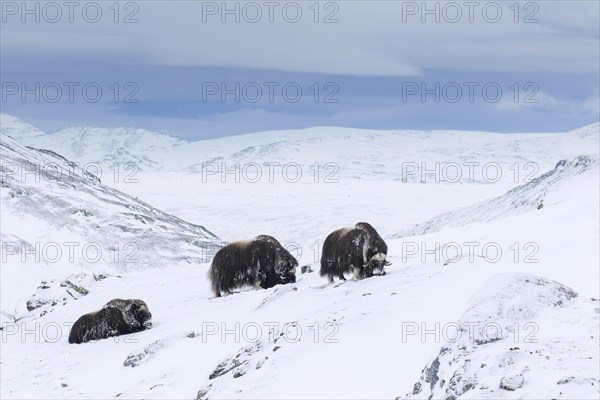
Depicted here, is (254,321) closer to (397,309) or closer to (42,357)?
(397,309)

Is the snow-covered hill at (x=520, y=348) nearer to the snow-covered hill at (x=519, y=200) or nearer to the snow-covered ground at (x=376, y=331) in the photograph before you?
the snow-covered ground at (x=376, y=331)

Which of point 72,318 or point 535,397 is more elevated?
point 535,397

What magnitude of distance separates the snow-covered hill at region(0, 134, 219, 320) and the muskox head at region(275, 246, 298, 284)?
27327 mm

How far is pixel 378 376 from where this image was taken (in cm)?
1099

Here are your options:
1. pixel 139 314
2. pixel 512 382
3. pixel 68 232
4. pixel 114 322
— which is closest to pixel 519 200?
pixel 139 314

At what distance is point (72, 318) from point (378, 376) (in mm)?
16640

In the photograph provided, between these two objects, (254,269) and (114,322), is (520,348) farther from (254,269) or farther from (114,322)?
(254,269)

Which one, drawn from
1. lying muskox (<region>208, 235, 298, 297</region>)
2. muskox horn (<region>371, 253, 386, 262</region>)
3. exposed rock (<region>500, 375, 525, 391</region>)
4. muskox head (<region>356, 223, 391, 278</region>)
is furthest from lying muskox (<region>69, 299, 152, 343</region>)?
exposed rock (<region>500, 375, 525, 391</region>)

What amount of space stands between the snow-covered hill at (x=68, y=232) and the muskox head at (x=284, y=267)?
27.3m

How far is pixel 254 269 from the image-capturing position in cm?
2328

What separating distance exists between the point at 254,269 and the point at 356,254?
15.6 feet

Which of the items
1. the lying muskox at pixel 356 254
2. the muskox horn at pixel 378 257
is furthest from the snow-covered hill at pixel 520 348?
the lying muskox at pixel 356 254

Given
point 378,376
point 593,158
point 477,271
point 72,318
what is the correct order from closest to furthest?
point 378,376 → point 477,271 → point 72,318 → point 593,158

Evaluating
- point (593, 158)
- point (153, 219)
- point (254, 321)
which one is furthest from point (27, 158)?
point (254, 321)
